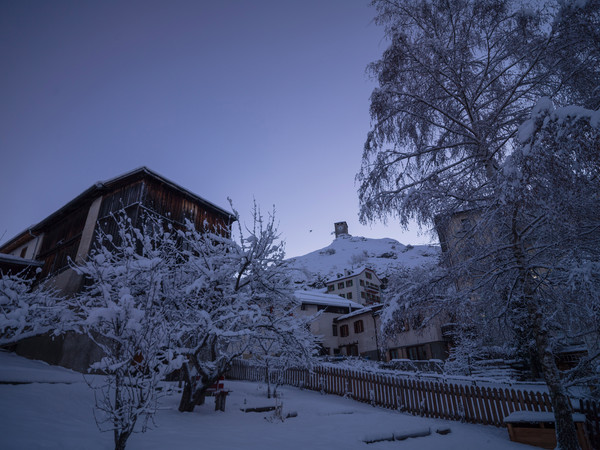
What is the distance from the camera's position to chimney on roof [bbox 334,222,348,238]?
145125 millimetres

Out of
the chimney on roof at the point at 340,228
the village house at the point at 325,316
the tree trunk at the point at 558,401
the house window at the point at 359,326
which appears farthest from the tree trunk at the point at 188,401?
the chimney on roof at the point at 340,228

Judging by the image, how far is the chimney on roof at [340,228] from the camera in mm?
145125

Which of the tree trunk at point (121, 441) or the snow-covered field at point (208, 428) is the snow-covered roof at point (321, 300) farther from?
the tree trunk at point (121, 441)

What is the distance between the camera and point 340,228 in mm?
145625

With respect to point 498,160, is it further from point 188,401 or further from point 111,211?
point 111,211

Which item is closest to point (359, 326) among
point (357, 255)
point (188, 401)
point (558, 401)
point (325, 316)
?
point (325, 316)

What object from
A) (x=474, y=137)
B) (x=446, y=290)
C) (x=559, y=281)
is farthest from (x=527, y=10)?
(x=446, y=290)

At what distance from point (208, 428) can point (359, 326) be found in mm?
29875

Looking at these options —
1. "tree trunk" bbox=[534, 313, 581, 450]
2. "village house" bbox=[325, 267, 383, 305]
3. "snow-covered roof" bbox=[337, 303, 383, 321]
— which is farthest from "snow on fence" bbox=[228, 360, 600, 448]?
"village house" bbox=[325, 267, 383, 305]

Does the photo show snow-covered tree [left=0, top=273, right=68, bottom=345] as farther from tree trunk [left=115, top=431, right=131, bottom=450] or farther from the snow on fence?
the snow on fence

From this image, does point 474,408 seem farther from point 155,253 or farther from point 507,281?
point 155,253

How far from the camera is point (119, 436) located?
441 centimetres

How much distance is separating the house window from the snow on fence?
18945 mm

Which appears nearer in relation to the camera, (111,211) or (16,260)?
(111,211)
